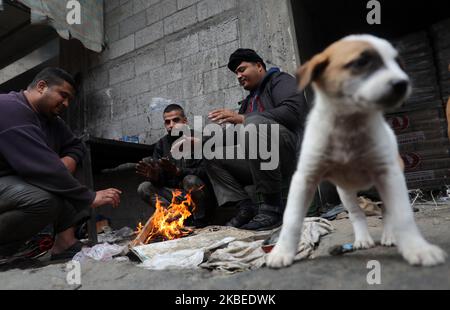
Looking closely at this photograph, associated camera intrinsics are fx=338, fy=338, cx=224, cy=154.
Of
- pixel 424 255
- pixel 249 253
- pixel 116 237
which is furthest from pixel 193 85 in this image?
pixel 424 255

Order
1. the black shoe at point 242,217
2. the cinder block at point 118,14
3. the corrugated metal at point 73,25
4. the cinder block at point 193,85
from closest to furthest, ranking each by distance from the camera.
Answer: the black shoe at point 242,217
the corrugated metal at point 73,25
the cinder block at point 193,85
the cinder block at point 118,14

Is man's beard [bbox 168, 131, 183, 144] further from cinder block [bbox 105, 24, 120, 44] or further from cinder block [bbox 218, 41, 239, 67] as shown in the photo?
cinder block [bbox 105, 24, 120, 44]

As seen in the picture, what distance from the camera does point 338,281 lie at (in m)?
1.30

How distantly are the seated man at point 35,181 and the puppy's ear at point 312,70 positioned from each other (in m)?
2.03

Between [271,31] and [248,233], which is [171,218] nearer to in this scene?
[248,233]

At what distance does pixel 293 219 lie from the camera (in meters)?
1.49

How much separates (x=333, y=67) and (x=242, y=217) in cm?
213

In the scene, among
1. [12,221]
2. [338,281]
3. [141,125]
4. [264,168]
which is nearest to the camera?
[338,281]

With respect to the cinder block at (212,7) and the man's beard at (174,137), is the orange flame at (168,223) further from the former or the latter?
the cinder block at (212,7)

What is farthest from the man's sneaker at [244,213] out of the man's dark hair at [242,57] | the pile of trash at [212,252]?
Result: the man's dark hair at [242,57]

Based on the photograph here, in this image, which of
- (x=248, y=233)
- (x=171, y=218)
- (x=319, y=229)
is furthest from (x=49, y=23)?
(x=319, y=229)

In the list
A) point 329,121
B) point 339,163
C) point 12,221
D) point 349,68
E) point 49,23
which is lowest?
point 12,221

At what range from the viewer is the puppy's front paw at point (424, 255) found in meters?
1.24

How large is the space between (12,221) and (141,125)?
3065 millimetres
